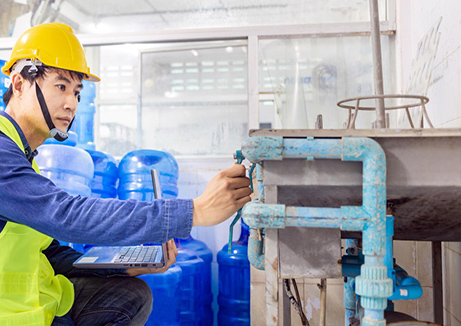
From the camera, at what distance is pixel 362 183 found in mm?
792

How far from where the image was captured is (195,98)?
3.16m

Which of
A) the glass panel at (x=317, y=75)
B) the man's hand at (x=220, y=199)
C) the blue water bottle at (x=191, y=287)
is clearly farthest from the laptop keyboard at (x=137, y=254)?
the glass panel at (x=317, y=75)

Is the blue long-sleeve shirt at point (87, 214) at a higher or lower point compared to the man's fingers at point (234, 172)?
lower

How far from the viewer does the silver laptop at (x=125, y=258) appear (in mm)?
1292

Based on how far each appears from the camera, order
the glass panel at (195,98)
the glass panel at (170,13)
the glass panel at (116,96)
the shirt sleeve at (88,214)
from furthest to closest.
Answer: the glass panel at (116,96), the glass panel at (195,98), the glass panel at (170,13), the shirt sleeve at (88,214)

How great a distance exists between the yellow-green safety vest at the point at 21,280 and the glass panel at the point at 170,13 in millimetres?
2060

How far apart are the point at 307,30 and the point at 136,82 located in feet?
4.72

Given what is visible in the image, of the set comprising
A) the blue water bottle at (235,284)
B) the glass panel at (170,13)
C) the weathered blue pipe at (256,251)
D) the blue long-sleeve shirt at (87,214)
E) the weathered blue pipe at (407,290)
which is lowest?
the blue water bottle at (235,284)

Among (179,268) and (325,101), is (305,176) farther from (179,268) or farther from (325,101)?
(325,101)

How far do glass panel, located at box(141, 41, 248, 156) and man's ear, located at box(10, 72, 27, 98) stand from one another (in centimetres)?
189

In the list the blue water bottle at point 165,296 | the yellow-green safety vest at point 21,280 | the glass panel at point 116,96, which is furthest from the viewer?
the glass panel at point 116,96

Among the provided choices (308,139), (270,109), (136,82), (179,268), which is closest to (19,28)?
(136,82)

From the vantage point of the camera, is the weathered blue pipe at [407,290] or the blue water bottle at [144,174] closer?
the weathered blue pipe at [407,290]

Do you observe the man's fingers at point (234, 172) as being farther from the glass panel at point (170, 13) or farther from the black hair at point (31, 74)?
the glass panel at point (170, 13)
